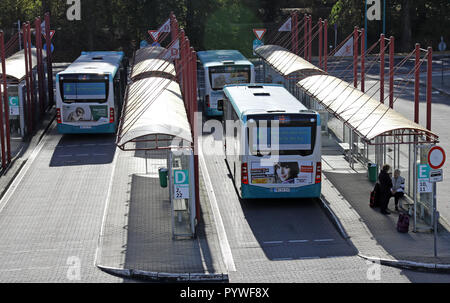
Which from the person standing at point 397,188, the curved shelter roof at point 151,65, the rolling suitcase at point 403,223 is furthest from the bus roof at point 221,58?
the rolling suitcase at point 403,223

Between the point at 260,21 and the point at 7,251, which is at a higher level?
the point at 260,21

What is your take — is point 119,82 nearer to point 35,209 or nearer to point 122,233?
point 35,209

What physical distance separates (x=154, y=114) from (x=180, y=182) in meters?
2.54

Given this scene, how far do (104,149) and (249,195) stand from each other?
32.7ft

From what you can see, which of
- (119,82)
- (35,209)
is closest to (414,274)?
(35,209)

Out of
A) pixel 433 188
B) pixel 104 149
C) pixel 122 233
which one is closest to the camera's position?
pixel 433 188

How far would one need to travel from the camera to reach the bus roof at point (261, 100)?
72.8 feet

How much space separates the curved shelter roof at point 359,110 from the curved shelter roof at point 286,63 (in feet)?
9.21

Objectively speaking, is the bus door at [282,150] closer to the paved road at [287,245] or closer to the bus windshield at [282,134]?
the bus windshield at [282,134]

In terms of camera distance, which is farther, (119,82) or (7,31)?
(7,31)

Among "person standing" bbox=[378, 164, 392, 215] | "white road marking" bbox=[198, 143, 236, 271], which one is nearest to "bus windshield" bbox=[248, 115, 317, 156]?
"white road marking" bbox=[198, 143, 236, 271]

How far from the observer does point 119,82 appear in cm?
3512

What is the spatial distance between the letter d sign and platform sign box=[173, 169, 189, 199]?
44415 millimetres

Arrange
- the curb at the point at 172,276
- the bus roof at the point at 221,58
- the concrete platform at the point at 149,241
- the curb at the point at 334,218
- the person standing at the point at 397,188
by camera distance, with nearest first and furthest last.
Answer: the curb at the point at 172,276, the concrete platform at the point at 149,241, the curb at the point at 334,218, the person standing at the point at 397,188, the bus roof at the point at 221,58
